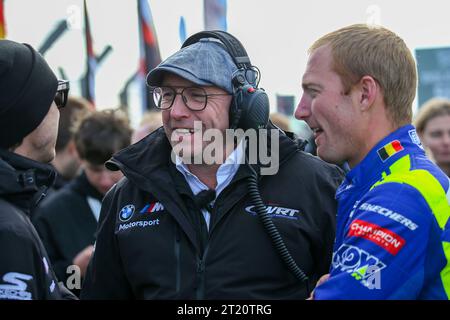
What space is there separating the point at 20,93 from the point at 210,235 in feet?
3.61

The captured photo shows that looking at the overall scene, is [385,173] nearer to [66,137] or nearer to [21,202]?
[21,202]

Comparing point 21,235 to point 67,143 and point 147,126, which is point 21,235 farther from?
point 67,143

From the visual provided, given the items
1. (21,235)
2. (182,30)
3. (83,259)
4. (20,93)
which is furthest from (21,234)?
(182,30)

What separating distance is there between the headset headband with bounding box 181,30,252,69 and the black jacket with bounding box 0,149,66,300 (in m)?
1.18

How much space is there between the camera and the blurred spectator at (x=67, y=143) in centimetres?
742

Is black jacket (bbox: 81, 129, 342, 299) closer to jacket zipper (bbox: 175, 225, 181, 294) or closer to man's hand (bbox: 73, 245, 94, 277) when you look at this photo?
jacket zipper (bbox: 175, 225, 181, 294)

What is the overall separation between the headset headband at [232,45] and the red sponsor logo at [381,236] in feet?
4.51

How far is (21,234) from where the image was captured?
10.6 ft

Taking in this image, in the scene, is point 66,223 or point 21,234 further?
point 66,223

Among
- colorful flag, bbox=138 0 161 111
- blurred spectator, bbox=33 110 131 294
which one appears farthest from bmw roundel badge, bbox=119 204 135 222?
colorful flag, bbox=138 0 161 111

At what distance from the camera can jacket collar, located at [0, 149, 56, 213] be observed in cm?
333

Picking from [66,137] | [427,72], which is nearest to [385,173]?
[66,137]

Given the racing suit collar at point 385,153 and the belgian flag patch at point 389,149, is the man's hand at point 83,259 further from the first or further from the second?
the belgian flag patch at point 389,149

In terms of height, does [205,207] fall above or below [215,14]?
below
